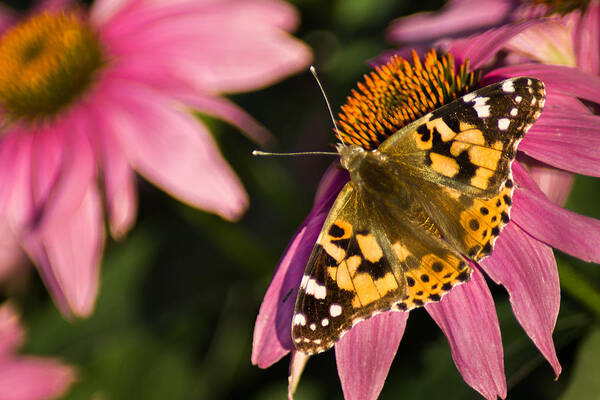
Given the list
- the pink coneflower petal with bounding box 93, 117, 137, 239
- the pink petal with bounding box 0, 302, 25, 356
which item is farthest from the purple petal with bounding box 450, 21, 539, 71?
the pink petal with bounding box 0, 302, 25, 356

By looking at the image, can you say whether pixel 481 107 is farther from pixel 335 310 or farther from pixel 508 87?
pixel 335 310

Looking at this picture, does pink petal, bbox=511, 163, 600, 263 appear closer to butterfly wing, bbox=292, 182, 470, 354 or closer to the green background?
butterfly wing, bbox=292, 182, 470, 354

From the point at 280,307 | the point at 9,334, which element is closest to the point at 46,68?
the point at 9,334

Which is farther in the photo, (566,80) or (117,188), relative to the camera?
(117,188)

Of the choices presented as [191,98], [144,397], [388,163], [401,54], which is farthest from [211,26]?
[144,397]

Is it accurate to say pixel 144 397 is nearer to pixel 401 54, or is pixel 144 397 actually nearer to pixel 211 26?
pixel 211 26

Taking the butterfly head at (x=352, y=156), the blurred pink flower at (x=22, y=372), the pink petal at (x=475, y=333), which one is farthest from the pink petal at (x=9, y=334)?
the pink petal at (x=475, y=333)

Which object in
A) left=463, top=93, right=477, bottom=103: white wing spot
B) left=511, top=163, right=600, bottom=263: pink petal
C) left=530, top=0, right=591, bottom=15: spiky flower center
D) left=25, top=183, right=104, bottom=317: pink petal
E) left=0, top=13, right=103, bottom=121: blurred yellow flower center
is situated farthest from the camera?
left=0, top=13, right=103, bottom=121: blurred yellow flower center
